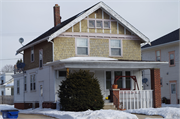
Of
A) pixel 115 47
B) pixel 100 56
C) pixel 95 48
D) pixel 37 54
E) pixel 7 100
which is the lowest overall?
pixel 7 100

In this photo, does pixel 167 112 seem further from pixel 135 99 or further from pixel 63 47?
pixel 63 47

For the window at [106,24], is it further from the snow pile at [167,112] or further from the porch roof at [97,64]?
the snow pile at [167,112]

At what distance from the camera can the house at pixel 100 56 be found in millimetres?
23094

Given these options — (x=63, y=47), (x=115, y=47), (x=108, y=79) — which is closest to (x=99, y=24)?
(x=115, y=47)

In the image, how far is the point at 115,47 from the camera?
25.8 metres

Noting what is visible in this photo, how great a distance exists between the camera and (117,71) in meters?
26.0

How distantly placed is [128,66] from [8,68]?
254 feet

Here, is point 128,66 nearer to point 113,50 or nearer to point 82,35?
point 113,50

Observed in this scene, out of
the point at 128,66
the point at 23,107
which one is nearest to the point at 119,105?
the point at 128,66

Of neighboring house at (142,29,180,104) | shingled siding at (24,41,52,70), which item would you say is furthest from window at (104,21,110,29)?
neighboring house at (142,29,180,104)

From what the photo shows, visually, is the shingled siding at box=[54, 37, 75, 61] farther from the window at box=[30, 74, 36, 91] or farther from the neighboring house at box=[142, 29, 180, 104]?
the neighboring house at box=[142, 29, 180, 104]

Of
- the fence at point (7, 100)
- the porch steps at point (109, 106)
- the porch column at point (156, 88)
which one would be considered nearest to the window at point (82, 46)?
the porch steps at point (109, 106)

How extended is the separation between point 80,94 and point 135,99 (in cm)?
565

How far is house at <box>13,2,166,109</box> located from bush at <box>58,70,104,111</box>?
7.12 feet
